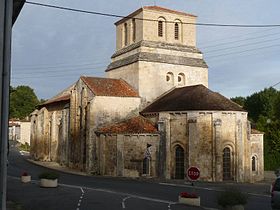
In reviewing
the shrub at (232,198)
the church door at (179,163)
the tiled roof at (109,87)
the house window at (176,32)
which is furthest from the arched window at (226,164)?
the shrub at (232,198)

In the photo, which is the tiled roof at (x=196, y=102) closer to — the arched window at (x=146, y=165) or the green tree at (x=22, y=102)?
the arched window at (x=146, y=165)

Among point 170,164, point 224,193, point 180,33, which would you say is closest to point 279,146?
point 180,33

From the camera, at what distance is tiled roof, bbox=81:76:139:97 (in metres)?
38.8

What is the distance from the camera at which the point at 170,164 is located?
34.3 meters

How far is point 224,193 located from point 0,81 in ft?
35.6

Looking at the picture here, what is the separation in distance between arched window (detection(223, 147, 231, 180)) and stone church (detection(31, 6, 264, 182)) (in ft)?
0.27

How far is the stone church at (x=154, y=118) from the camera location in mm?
33938

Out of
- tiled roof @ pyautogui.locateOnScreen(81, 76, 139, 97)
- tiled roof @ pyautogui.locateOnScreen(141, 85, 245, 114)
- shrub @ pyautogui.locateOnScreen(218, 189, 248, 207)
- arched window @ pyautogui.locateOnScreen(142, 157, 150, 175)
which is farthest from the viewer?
tiled roof @ pyautogui.locateOnScreen(81, 76, 139, 97)

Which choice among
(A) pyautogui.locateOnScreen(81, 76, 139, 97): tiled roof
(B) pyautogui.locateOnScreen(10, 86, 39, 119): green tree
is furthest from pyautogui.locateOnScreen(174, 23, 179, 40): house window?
(B) pyautogui.locateOnScreen(10, 86, 39, 119): green tree

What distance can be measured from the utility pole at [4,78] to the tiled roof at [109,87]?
1239 inches

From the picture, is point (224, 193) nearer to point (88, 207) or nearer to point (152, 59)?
point (88, 207)

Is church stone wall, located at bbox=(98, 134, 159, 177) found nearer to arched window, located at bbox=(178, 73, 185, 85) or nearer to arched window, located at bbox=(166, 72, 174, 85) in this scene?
arched window, located at bbox=(166, 72, 174, 85)

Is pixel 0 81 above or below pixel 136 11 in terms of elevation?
below

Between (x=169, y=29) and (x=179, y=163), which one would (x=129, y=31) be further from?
(x=179, y=163)
